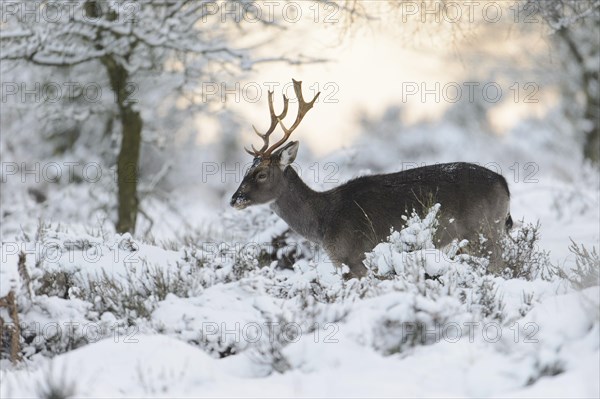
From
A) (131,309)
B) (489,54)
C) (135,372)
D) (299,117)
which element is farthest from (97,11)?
(489,54)

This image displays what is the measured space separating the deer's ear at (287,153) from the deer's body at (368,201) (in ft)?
0.03

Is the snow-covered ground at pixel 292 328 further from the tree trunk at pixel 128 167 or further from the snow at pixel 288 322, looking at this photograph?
the tree trunk at pixel 128 167

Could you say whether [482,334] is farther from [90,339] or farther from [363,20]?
[363,20]

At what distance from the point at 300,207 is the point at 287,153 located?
572mm

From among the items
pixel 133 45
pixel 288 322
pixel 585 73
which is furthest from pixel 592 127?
pixel 288 322

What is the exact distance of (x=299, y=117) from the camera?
28.2ft

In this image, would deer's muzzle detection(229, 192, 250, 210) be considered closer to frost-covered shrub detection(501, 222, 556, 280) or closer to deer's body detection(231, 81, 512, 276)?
deer's body detection(231, 81, 512, 276)

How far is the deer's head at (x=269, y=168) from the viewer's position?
8602mm

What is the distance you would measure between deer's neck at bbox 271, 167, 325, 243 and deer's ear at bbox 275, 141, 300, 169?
9cm

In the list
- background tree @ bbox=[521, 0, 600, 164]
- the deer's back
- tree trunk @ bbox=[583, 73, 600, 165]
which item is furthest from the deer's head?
tree trunk @ bbox=[583, 73, 600, 165]

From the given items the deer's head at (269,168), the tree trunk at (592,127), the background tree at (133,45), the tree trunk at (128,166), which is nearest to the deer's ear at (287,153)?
the deer's head at (269,168)

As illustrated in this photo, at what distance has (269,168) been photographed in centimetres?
873

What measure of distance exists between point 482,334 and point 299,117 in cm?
365

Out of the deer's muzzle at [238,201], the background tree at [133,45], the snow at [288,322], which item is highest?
the background tree at [133,45]
